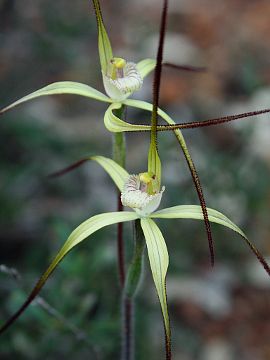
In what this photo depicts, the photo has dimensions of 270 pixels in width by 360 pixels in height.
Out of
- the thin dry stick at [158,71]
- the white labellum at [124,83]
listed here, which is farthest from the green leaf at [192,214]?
the white labellum at [124,83]

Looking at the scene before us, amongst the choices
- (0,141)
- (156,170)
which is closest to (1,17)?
(0,141)

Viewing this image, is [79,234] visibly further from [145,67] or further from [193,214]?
[145,67]

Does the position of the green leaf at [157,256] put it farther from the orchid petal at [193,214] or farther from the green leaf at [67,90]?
the green leaf at [67,90]

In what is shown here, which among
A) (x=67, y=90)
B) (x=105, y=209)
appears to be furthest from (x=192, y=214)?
(x=105, y=209)

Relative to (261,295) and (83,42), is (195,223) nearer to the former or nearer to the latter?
(261,295)

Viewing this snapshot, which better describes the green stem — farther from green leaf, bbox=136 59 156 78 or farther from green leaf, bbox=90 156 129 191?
green leaf, bbox=136 59 156 78
